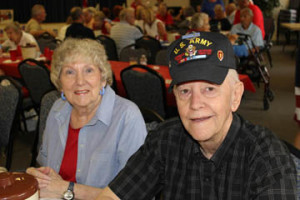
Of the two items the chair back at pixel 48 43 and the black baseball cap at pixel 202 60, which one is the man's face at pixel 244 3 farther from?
the black baseball cap at pixel 202 60

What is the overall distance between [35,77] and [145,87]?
1400 mm

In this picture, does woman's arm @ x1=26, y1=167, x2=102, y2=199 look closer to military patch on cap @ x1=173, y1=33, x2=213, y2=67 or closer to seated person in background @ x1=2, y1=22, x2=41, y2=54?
military patch on cap @ x1=173, y1=33, x2=213, y2=67

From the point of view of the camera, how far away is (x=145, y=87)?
368 centimetres

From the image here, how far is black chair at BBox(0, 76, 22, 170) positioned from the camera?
2836mm

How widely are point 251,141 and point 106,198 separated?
1.90ft

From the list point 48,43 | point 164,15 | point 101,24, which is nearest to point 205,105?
point 48,43

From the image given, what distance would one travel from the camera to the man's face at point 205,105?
1206 mm

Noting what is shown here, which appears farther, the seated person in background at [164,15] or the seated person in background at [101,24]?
the seated person in background at [164,15]

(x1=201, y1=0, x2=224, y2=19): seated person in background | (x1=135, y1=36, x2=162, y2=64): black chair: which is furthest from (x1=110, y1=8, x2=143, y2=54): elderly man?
(x1=201, y1=0, x2=224, y2=19): seated person in background

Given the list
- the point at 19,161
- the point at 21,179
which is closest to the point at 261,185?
the point at 21,179

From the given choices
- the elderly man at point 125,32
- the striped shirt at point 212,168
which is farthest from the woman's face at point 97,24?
the striped shirt at point 212,168

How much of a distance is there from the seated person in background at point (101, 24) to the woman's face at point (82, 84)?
7.05 m

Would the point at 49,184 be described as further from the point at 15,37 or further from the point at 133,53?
the point at 15,37

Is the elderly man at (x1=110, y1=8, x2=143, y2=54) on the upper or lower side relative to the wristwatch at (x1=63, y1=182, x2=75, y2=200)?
upper
